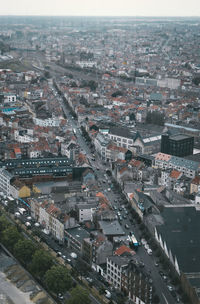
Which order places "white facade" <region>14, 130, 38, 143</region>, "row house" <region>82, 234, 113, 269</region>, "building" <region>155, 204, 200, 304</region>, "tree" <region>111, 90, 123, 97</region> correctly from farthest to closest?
"tree" <region>111, 90, 123, 97</region> < "white facade" <region>14, 130, 38, 143</region> < "row house" <region>82, 234, 113, 269</region> < "building" <region>155, 204, 200, 304</region>

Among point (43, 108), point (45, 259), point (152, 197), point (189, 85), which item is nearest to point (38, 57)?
point (189, 85)

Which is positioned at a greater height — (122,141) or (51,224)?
(122,141)

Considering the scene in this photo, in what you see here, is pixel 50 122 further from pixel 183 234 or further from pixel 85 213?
pixel 183 234

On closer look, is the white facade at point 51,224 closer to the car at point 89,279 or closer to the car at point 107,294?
the car at point 89,279

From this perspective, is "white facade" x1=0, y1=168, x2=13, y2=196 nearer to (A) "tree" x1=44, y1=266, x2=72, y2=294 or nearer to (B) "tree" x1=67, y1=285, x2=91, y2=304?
(A) "tree" x1=44, y1=266, x2=72, y2=294

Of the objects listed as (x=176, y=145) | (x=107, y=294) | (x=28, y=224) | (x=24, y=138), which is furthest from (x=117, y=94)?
(x=107, y=294)

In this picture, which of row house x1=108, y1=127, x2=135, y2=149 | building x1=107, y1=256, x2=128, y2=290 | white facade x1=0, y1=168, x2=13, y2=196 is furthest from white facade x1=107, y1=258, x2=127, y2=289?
row house x1=108, y1=127, x2=135, y2=149

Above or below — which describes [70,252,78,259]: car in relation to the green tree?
below
